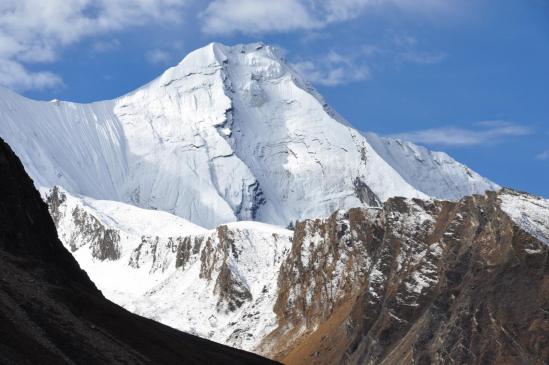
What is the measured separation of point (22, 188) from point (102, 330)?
1387 inches

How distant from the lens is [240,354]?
14675 centimetres

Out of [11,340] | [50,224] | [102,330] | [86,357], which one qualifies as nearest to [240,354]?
[50,224]

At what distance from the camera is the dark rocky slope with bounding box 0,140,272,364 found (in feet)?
327

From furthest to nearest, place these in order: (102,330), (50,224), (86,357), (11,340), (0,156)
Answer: (50,224)
(0,156)
(102,330)
(86,357)
(11,340)

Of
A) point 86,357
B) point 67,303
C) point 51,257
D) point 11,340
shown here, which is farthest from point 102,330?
point 51,257

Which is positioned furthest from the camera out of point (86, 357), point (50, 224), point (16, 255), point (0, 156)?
point (50, 224)

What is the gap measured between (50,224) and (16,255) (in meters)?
23.8

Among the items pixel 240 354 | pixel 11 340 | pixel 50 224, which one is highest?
pixel 50 224

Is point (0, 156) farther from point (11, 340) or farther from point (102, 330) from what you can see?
point (11, 340)

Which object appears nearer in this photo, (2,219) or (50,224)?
(2,219)

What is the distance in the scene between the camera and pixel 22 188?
143625 millimetres

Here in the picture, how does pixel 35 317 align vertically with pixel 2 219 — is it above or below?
below

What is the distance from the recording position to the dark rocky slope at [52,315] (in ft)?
327

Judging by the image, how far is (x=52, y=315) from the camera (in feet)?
349
